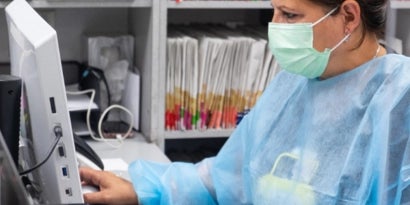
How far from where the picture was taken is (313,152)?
4.42 feet

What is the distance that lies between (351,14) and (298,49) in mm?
143

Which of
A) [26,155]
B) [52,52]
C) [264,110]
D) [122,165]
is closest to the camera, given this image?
[52,52]

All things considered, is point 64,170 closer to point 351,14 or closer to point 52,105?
point 52,105

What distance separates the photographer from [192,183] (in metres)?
1.53

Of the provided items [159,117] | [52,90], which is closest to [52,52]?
[52,90]

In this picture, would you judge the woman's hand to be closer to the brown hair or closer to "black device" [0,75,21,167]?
"black device" [0,75,21,167]

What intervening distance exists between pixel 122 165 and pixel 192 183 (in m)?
0.32

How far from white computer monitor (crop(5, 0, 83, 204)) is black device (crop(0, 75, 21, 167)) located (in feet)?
0.08

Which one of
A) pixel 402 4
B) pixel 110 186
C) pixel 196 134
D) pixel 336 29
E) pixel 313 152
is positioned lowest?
pixel 196 134

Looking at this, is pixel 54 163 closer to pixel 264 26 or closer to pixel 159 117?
pixel 159 117

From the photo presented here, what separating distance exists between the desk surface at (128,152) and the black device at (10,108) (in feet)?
2.29

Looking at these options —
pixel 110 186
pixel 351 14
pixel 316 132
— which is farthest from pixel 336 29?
pixel 110 186

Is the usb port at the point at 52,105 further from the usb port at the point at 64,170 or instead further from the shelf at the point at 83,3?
the shelf at the point at 83,3

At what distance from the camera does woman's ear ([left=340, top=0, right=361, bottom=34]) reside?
1270 millimetres
